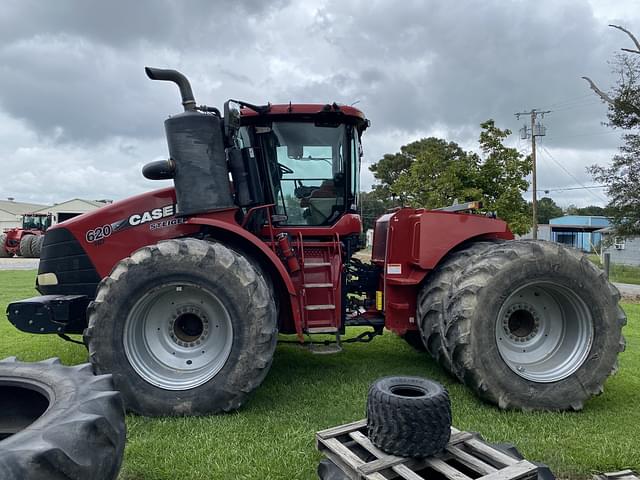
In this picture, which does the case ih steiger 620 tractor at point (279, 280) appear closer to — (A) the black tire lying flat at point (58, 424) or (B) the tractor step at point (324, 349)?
(B) the tractor step at point (324, 349)

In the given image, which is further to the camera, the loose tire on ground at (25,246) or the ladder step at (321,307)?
the loose tire on ground at (25,246)

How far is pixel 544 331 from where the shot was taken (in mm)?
4617

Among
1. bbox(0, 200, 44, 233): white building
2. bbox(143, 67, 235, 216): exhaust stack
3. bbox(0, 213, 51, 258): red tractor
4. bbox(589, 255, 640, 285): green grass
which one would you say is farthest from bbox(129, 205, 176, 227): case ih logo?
bbox(0, 200, 44, 233): white building

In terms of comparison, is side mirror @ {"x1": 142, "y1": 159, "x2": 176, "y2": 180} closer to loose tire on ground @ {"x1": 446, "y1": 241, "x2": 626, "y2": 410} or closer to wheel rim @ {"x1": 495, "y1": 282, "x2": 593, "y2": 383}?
loose tire on ground @ {"x1": 446, "y1": 241, "x2": 626, "y2": 410}

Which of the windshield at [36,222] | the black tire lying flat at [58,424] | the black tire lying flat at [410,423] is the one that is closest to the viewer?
the black tire lying flat at [58,424]

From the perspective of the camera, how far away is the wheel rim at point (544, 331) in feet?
14.4

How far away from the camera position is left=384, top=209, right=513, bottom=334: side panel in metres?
4.95

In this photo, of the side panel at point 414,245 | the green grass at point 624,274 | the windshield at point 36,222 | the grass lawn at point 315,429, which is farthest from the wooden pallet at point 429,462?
the windshield at point 36,222

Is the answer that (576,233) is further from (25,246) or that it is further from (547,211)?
(25,246)

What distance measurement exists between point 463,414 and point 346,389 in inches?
44.4

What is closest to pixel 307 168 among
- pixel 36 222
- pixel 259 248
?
pixel 259 248

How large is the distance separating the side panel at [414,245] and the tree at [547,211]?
260 feet

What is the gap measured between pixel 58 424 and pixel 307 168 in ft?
11.5

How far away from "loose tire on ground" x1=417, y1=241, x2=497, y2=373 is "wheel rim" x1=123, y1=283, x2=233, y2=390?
1936 millimetres
